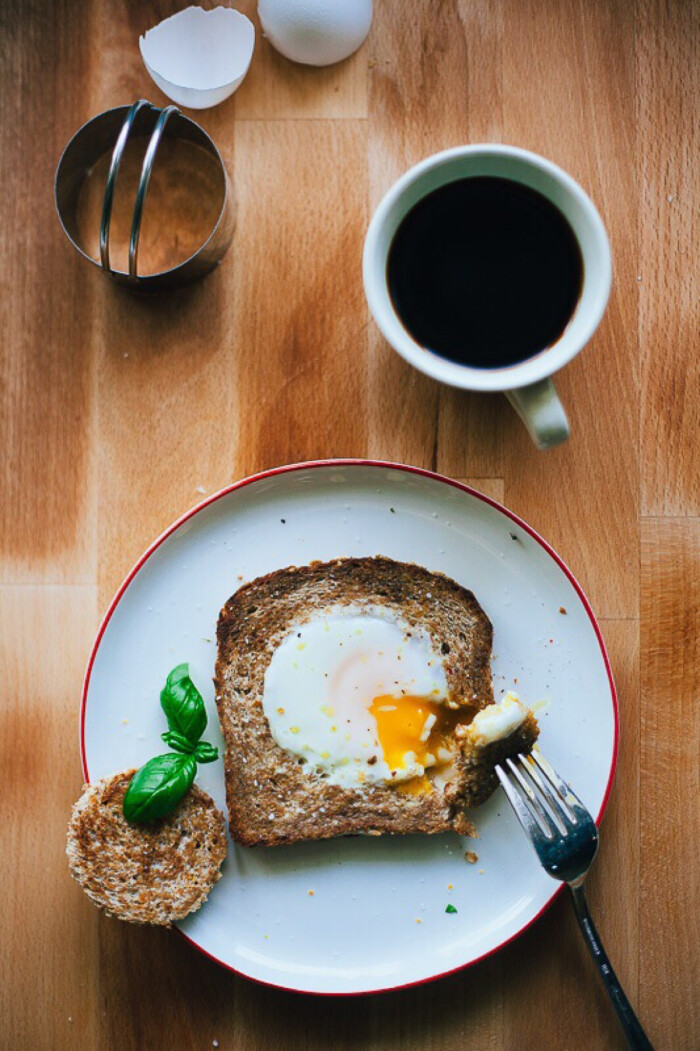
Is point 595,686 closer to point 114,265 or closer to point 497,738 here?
point 497,738

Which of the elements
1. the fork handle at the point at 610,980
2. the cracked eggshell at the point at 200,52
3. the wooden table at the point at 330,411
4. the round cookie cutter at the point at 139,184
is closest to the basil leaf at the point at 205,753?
the wooden table at the point at 330,411

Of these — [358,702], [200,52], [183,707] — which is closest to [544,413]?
[358,702]

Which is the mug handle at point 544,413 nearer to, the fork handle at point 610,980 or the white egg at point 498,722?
the white egg at point 498,722

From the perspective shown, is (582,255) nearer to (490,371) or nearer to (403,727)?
(490,371)

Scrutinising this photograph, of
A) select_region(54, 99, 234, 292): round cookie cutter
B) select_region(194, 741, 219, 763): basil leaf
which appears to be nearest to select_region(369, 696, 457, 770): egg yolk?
select_region(194, 741, 219, 763): basil leaf

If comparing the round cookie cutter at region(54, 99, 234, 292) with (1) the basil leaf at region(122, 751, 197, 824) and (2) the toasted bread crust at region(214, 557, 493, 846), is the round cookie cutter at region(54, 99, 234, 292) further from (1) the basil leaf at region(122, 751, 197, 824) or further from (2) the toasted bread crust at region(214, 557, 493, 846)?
(1) the basil leaf at region(122, 751, 197, 824)

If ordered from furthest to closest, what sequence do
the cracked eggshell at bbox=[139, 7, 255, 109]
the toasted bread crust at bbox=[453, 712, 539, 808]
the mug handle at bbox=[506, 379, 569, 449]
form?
the cracked eggshell at bbox=[139, 7, 255, 109] → the toasted bread crust at bbox=[453, 712, 539, 808] → the mug handle at bbox=[506, 379, 569, 449]

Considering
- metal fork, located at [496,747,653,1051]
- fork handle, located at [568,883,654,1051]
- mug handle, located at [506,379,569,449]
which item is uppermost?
mug handle, located at [506,379,569,449]
